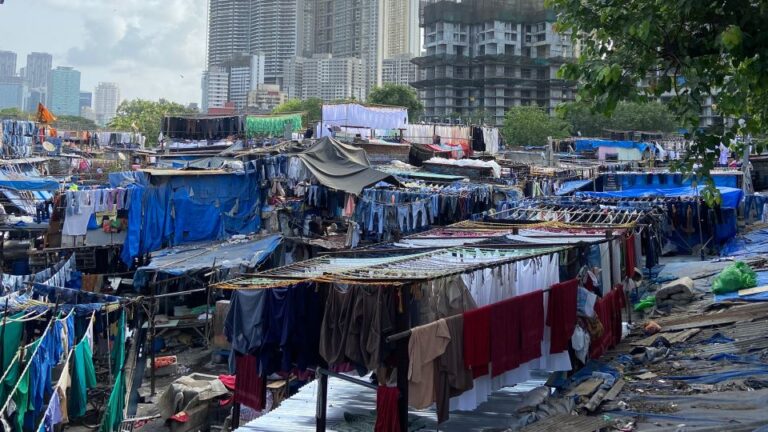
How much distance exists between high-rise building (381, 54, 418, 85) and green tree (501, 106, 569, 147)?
75783 mm

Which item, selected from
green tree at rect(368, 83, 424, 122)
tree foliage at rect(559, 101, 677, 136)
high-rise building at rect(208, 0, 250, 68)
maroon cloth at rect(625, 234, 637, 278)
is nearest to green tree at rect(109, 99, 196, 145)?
green tree at rect(368, 83, 424, 122)

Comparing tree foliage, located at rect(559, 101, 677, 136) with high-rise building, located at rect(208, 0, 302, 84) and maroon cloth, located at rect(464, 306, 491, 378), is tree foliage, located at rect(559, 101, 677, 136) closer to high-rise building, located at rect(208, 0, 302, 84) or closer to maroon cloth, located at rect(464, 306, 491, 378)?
maroon cloth, located at rect(464, 306, 491, 378)

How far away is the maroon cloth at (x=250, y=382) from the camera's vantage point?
8.35m

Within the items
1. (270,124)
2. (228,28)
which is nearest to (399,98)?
(270,124)

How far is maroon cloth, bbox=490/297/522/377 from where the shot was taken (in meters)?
8.00

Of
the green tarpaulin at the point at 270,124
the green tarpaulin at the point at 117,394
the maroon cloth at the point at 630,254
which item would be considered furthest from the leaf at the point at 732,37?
the green tarpaulin at the point at 270,124

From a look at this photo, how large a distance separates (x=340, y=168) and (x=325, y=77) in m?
114

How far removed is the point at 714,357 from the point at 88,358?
8801mm

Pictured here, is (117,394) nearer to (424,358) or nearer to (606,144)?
(424,358)

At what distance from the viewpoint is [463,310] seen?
7809 millimetres

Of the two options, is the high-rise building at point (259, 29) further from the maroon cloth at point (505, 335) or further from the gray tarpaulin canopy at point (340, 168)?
the maroon cloth at point (505, 335)

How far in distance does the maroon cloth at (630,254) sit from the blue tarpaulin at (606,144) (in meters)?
29.4

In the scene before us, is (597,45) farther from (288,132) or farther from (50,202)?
(288,132)

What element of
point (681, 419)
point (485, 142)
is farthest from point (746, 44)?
point (485, 142)
